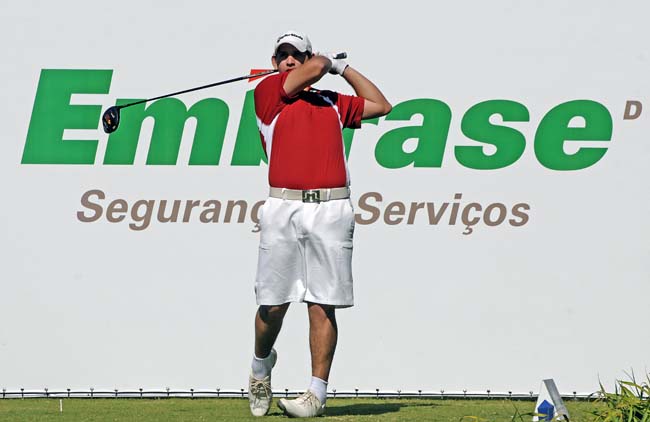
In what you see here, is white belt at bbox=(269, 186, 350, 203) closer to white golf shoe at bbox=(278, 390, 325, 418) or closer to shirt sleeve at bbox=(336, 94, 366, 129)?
shirt sleeve at bbox=(336, 94, 366, 129)

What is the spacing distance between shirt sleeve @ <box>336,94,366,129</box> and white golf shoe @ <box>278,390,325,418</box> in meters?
1.14

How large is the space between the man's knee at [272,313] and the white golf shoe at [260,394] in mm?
254

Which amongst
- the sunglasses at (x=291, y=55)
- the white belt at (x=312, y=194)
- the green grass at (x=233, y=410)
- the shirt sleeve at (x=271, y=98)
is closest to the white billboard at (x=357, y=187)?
the green grass at (x=233, y=410)

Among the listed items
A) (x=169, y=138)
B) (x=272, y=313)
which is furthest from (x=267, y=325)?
(x=169, y=138)

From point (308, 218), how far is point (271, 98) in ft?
1.76

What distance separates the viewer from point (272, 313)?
571cm

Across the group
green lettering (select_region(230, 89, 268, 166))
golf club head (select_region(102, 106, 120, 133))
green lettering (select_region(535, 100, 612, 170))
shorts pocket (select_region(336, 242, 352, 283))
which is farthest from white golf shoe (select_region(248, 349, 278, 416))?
green lettering (select_region(535, 100, 612, 170))

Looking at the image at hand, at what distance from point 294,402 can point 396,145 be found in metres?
2.08

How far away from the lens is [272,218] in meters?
5.63

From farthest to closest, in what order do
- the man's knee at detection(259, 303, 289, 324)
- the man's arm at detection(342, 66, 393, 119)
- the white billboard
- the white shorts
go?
the white billboard
the man's arm at detection(342, 66, 393, 119)
the man's knee at detection(259, 303, 289, 324)
the white shorts

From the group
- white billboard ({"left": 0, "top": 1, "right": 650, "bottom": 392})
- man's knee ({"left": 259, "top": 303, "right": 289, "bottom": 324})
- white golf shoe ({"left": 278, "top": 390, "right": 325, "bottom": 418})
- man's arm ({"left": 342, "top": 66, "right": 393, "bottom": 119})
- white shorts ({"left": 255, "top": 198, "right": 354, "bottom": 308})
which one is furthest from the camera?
white billboard ({"left": 0, "top": 1, "right": 650, "bottom": 392})

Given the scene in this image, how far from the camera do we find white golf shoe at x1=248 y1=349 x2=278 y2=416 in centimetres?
578

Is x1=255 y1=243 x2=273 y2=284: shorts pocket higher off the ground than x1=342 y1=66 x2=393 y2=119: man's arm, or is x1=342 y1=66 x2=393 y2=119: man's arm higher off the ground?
x1=342 y1=66 x2=393 y2=119: man's arm

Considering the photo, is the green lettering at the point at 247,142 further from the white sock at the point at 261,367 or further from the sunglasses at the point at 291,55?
the white sock at the point at 261,367
